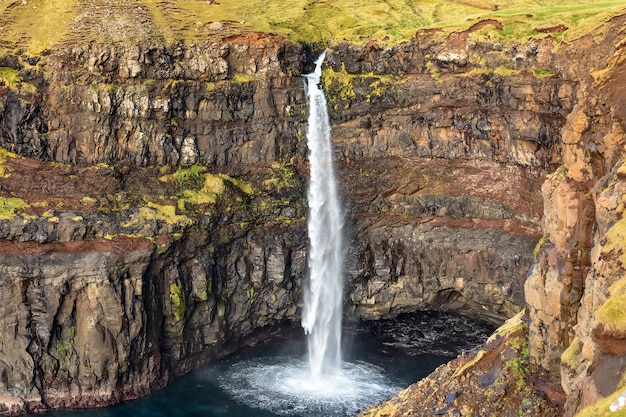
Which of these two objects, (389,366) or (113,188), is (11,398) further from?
(389,366)

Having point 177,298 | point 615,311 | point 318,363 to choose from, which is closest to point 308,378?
point 318,363

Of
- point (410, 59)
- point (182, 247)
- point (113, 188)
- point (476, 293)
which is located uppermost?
point (410, 59)

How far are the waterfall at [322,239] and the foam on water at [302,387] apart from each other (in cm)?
315

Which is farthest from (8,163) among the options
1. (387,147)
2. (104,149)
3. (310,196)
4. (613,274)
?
(613,274)

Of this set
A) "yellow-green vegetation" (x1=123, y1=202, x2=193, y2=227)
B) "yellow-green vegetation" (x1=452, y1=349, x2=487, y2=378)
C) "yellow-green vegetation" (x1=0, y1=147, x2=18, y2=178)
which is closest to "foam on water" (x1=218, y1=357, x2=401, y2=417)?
"yellow-green vegetation" (x1=123, y1=202, x2=193, y2=227)

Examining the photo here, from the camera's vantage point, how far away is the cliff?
133 feet

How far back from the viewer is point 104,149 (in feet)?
147

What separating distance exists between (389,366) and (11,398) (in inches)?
992

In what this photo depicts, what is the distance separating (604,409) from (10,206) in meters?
36.9

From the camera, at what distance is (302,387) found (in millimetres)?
42719

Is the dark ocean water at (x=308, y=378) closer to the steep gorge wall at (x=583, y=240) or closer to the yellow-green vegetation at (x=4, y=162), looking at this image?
the yellow-green vegetation at (x=4, y=162)

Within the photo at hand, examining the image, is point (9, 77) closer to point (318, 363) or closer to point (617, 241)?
point (318, 363)

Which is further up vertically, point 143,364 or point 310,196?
point 310,196

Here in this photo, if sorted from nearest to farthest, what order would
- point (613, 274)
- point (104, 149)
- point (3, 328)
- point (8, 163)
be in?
point (613, 274) → point (3, 328) → point (8, 163) → point (104, 149)
